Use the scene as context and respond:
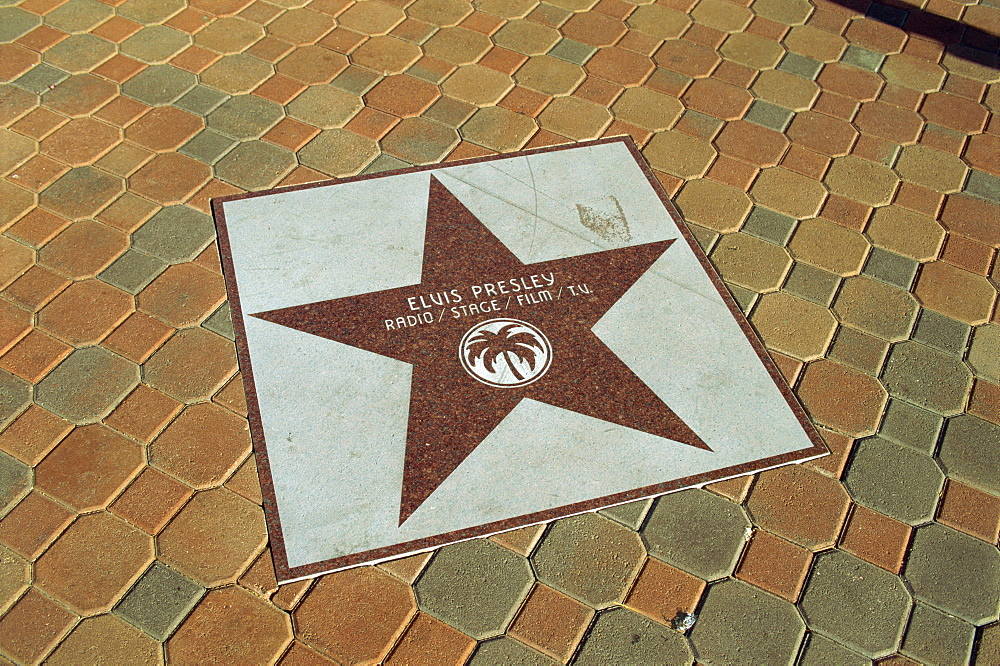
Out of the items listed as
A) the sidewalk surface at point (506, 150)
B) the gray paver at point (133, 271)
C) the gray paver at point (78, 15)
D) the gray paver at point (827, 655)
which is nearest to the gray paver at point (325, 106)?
the sidewalk surface at point (506, 150)

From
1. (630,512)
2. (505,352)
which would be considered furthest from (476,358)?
(630,512)

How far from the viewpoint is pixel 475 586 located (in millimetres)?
2275

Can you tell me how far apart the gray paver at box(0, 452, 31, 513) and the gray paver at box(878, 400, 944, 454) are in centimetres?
258

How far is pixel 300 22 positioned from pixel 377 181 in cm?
127

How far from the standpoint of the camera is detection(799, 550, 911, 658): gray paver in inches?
87.7

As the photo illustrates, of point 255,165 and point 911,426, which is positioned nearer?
point 911,426

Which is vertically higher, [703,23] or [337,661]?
[703,23]

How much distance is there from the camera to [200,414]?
2.57m

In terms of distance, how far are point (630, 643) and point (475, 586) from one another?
1.42 ft

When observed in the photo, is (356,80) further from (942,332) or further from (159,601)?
(942,332)

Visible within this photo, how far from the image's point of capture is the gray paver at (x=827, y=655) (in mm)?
2188

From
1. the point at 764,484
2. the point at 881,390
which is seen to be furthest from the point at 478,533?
the point at 881,390

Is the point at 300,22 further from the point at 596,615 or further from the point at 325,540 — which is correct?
the point at 596,615

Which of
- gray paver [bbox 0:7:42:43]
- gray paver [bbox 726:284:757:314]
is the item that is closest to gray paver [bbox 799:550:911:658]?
gray paver [bbox 726:284:757:314]
